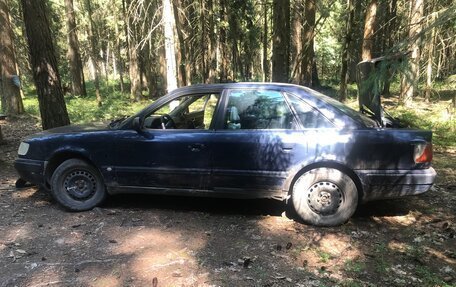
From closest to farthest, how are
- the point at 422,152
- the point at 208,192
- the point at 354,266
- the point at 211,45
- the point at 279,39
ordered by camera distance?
the point at 354,266, the point at 422,152, the point at 208,192, the point at 279,39, the point at 211,45

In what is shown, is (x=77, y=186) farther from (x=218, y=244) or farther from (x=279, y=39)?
(x=279, y=39)

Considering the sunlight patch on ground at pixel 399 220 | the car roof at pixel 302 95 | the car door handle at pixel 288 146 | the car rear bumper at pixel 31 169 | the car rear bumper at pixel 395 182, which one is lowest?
the sunlight patch on ground at pixel 399 220

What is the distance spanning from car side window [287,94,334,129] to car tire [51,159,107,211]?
289cm

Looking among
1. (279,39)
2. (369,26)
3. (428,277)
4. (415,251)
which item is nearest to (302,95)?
(415,251)

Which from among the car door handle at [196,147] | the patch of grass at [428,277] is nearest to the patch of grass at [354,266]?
the patch of grass at [428,277]

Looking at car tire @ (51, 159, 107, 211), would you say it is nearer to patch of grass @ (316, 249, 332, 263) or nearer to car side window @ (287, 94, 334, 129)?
car side window @ (287, 94, 334, 129)

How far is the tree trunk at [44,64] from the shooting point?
748 centimetres

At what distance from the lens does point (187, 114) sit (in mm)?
5629

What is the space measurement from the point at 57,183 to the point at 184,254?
2.38m

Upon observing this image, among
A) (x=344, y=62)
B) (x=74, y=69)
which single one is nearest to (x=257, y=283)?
(x=344, y=62)

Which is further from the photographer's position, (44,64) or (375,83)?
(44,64)

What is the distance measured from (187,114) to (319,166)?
1.99 meters

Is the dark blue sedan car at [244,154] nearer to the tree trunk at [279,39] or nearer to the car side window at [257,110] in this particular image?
the car side window at [257,110]

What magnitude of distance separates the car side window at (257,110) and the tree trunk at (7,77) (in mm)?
12088
